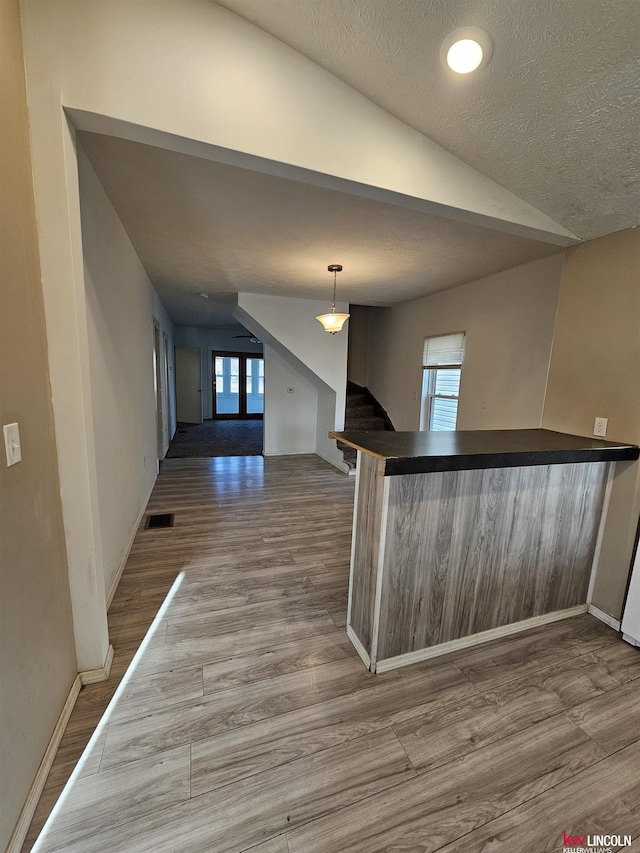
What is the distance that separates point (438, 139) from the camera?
1.75m

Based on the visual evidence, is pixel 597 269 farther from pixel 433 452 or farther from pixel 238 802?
pixel 238 802

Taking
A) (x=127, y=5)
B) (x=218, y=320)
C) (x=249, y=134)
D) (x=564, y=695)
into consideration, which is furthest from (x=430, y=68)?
(x=218, y=320)

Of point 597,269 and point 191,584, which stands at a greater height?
point 597,269

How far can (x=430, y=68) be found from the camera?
4.66 feet

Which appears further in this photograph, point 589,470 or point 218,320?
point 218,320

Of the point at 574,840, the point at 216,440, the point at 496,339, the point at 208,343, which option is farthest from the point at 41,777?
the point at 208,343

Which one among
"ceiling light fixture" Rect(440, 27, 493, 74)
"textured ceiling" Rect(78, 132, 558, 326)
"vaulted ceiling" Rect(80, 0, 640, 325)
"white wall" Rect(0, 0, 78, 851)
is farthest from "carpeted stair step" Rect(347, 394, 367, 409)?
"white wall" Rect(0, 0, 78, 851)

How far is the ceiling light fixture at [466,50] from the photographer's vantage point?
1272 mm

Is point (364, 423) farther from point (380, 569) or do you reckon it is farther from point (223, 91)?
point (223, 91)

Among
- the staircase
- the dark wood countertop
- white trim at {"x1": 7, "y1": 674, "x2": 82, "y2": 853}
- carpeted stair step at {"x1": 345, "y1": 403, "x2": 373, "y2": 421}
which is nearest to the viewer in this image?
white trim at {"x1": 7, "y1": 674, "x2": 82, "y2": 853}

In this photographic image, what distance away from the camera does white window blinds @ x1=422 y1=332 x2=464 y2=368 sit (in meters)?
4.14

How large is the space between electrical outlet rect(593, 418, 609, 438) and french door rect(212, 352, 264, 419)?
8.98 meters

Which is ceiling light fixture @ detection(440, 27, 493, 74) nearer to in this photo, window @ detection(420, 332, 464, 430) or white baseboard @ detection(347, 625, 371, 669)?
white baseboard @ detection(347, 625, 371, 669)

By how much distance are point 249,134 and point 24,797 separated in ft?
8.15
